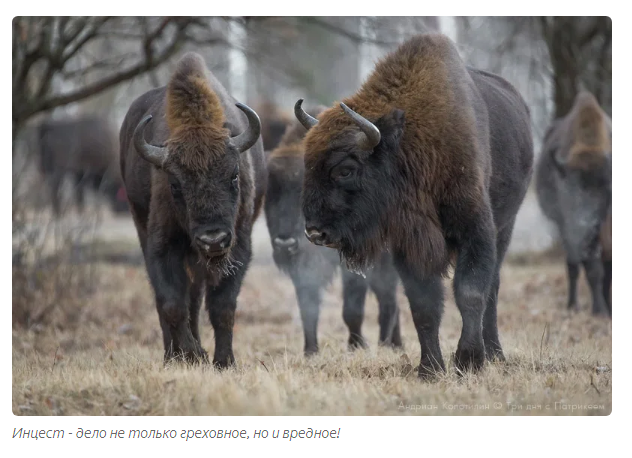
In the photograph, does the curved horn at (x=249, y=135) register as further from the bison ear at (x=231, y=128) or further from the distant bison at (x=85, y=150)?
the distant bison at (x=85, y=150)

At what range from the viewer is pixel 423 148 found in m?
6.02

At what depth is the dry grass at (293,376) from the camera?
5184 mm

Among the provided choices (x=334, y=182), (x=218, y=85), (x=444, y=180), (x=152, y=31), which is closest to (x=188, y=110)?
(x=218, y=85)

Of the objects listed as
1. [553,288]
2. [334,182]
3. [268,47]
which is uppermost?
[268,47]

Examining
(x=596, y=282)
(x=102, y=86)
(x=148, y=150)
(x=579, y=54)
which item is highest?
(x=579, y=54)

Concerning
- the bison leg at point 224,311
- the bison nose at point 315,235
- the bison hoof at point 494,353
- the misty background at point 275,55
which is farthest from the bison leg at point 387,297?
the bison nose at point 315,235

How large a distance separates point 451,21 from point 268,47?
2.46 m

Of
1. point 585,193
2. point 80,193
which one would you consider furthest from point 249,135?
point 80,193

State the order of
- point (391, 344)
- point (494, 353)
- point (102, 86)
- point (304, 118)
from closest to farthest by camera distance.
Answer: point (304, 118) → point (494, 353) → point (391, 344) → point (102, 86)

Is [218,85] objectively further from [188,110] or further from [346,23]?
[346,23]

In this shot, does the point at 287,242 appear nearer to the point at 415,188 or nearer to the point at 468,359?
the point at 415,188

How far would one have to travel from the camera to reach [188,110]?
661 centimetres

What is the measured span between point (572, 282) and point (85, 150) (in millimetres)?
12643

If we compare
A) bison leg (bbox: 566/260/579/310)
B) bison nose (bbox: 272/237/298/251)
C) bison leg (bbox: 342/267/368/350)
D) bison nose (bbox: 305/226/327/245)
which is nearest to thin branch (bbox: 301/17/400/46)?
bison nose (bbox: 272/237/298/251)
